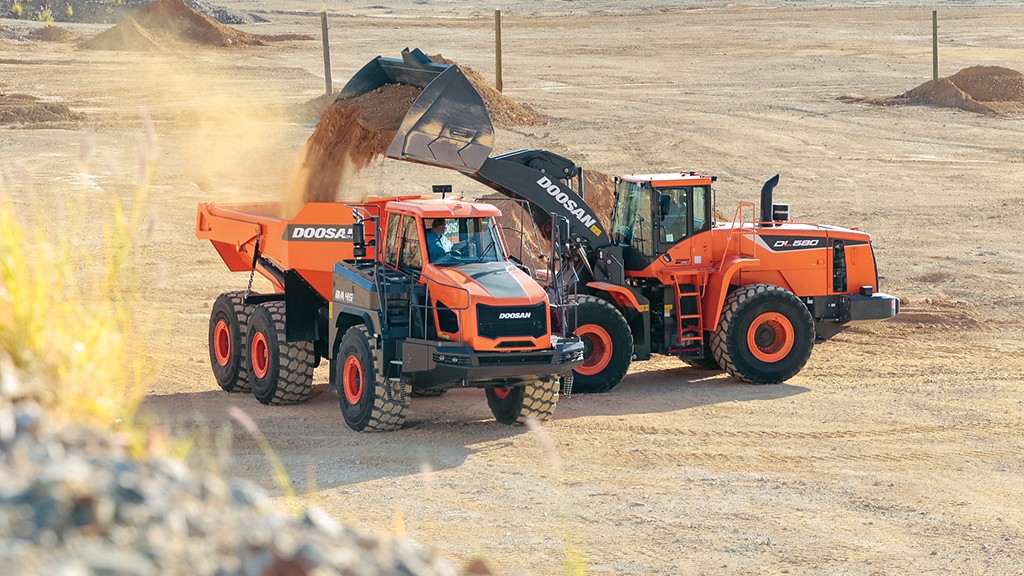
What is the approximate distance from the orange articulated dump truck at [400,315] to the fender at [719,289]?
2.99 meters

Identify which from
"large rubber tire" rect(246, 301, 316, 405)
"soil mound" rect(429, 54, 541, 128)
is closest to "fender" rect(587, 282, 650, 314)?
"large rubber tire" rect(246, 301, 316, 405)

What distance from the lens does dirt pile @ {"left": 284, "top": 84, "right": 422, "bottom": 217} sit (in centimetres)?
1645

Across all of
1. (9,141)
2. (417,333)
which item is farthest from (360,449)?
(9,141)

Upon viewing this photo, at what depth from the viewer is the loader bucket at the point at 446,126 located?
15.3m

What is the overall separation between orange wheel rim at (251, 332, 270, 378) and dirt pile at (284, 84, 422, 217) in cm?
167

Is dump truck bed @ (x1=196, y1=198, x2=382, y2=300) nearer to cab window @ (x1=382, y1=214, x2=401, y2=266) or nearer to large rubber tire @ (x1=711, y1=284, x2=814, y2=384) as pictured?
cab window @ (x1=382, y1=214, x2=401, y2=266)

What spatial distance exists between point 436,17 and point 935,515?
2407 inches

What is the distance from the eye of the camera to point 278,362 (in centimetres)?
1506

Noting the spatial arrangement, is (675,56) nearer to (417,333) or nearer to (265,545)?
(417,333)

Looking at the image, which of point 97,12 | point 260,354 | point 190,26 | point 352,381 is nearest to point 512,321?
point 352,381

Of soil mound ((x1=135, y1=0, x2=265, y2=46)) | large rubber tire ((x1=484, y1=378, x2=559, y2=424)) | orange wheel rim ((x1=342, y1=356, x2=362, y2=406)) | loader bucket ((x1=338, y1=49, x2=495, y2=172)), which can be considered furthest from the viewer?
soil mound ((x1=135, y1=0, x2=265, y2=46))

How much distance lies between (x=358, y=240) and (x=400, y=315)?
977mm

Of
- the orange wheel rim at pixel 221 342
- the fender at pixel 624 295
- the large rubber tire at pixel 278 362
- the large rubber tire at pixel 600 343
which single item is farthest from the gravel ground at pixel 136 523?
the orange wheel rim at pixel 221 342

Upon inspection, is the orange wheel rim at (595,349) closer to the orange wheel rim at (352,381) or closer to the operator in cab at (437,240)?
Result: the operator in cab at (437,240)
